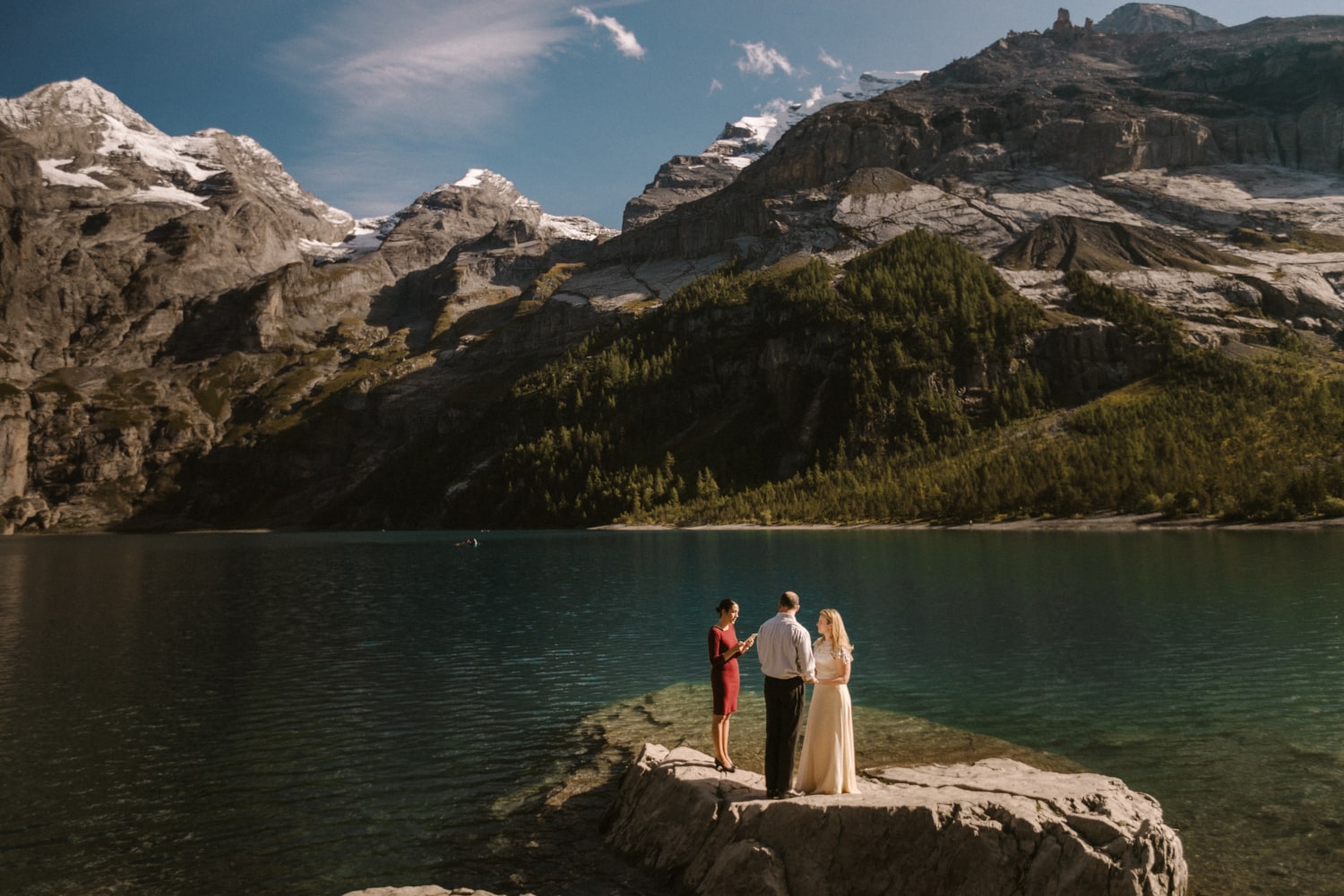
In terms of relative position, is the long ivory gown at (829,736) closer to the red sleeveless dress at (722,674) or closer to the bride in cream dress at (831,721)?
the bride in cream dress at (831,721)

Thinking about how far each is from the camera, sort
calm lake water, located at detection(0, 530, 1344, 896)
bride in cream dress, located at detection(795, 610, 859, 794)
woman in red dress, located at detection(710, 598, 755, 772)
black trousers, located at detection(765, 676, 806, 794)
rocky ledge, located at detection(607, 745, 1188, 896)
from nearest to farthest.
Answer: rocky ledge, located at detection(607, 745, 1188, 896) < bride in cream dress, located at detection(795, 610, 859, 794) < black trousers, located at detection(765, 676, 806, 794) < calm lake water, located at detection(0, 530, 1344, 896) < woman in red dress, located at detection(710, 598, 755, 772)

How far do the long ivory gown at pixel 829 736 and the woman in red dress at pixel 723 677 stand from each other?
292 cm

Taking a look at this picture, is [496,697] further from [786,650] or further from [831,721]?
[831,721]

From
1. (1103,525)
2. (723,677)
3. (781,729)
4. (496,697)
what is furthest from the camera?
(1103,525)

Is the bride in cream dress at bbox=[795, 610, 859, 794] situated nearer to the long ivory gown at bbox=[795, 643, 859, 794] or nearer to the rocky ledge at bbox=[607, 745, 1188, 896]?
the long ivory gown at bbox=[795, 643, 859, 794]

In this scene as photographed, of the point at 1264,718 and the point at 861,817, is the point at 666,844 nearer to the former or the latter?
the point at 861,817

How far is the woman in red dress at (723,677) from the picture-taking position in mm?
18594

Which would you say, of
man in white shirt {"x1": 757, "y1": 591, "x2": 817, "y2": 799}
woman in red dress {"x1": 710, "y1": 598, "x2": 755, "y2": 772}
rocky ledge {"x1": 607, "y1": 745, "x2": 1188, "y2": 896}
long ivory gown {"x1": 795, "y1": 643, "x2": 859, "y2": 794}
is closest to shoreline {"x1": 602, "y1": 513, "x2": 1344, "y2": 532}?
rocky ledge {"x1": 607, "y1": 745, "x2": 1188, "y2": 896}

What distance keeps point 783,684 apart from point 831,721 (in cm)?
128

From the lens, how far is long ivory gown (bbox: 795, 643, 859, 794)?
15.6 metres

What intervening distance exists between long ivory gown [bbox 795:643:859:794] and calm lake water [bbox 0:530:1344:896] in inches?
273

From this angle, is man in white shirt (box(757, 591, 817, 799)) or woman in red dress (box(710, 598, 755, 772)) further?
woman in red dress (box(710, 598, 755, 772))

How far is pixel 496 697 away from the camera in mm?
32625

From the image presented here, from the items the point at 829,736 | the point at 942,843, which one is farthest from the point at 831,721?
the point at 942,843
